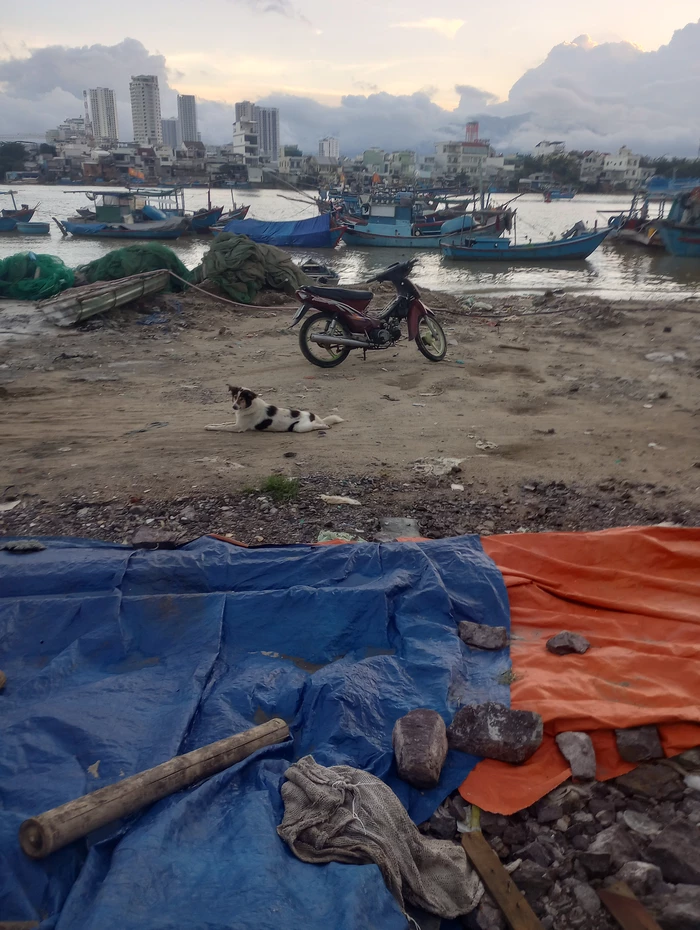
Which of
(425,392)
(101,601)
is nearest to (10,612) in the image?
(101,601)

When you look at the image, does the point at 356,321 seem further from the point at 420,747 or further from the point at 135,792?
the point at 135,792

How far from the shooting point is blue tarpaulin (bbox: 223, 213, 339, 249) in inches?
1070

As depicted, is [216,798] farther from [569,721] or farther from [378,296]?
[378,296]

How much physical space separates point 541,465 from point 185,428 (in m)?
2.85

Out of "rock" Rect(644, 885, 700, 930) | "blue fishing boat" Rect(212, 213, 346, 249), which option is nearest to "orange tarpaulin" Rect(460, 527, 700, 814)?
"rock" Rect(644, 885, 700, 930)

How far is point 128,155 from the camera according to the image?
80312 mm

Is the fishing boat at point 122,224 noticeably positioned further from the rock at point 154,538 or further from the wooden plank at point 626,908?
the wooden plank at point 626,908

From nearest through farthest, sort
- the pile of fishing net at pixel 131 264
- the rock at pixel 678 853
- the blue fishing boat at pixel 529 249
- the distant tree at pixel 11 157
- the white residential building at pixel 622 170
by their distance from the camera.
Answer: the rock at pixel 678 853
the pile of fishing net at pixel 131 264
the blue fishing boat at pixel 529 249
the distant tree at pixel 11 157
the white residential building at pixel 622 170

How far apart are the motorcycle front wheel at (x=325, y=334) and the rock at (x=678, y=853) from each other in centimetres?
560

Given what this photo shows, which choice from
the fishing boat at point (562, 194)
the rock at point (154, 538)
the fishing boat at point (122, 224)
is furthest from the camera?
the fishing boat at point (562, 194)

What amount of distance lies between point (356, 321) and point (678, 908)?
5783 mm

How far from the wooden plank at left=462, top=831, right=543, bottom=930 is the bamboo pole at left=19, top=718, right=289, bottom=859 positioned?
72cm

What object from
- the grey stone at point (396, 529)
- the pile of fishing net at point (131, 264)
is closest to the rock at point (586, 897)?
the grey stone at point (396, 529)

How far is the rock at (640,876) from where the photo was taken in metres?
1.73
